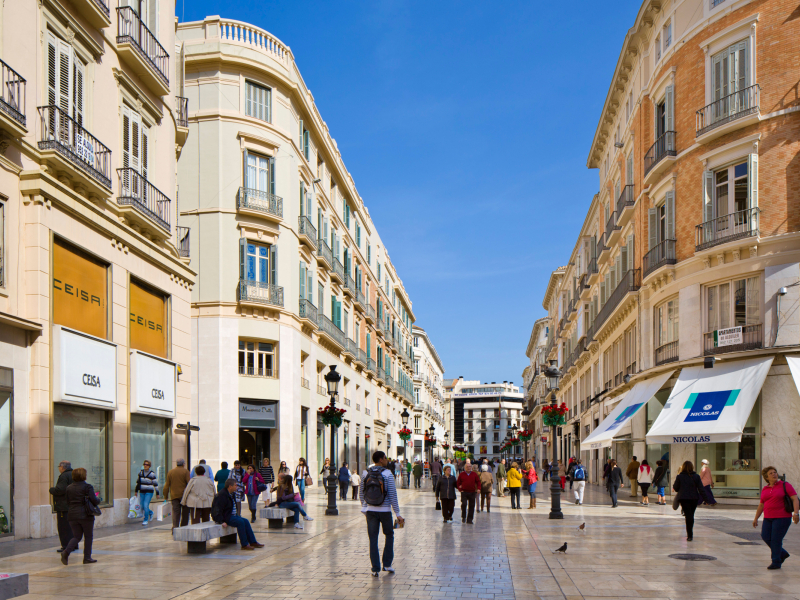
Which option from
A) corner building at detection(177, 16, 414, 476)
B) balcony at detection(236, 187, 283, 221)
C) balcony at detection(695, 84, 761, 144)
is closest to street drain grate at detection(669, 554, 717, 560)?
balcony at detection(695, 84, 761, 144)

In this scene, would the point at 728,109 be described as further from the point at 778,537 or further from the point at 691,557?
the point at 778,537

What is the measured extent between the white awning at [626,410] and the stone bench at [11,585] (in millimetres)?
23683

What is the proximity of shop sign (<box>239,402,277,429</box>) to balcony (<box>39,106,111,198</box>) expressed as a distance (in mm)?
15898

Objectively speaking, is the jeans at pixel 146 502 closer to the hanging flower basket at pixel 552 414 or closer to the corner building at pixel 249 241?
the corner building at pixel 249 241

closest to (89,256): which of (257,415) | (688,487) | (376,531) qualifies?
(376,531)


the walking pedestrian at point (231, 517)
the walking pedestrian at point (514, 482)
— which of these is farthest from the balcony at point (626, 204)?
the walking pedestrian at point (231, 517)

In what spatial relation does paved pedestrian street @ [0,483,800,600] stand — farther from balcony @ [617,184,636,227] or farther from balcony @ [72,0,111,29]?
balcony @ [617,184,636,227]

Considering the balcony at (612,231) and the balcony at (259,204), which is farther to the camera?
the balcony at (612,231)

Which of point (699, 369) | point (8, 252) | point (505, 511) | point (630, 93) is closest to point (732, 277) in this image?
point (699, 369)

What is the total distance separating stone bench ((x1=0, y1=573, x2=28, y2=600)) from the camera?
5805 mm

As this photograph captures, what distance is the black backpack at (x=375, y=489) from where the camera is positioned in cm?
1062

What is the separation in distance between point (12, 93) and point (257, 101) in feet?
64.6

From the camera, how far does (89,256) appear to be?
17.2 meters

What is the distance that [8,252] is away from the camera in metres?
14.4
